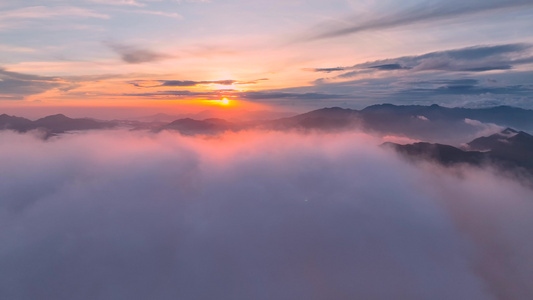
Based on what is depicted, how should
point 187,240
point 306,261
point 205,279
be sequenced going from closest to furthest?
1. point 205,279
2. point 306,261
3. point 187,240

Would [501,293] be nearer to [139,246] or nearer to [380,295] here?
[380,295]

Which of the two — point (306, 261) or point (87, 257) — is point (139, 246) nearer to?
point (87, 257)

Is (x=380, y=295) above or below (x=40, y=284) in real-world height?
below

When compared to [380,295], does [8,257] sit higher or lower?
higher

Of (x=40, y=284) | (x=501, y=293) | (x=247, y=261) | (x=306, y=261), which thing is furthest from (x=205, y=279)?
(x=501, y=293)

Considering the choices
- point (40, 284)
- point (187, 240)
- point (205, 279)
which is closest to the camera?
point (40, 284)

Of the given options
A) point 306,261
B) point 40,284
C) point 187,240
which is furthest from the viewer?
point 187,240

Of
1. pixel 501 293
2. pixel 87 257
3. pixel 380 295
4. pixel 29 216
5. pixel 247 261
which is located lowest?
pixel 501 293

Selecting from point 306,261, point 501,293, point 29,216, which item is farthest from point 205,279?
point 501,293

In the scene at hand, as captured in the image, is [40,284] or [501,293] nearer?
[40,284]
